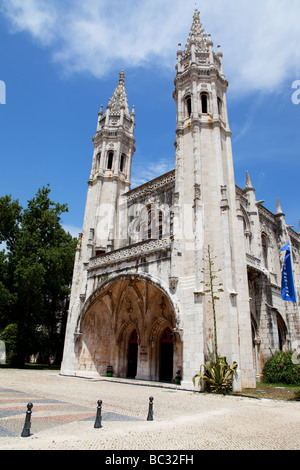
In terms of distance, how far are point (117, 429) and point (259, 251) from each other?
59.0 feet

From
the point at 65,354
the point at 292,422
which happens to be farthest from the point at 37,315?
the point at 292,422

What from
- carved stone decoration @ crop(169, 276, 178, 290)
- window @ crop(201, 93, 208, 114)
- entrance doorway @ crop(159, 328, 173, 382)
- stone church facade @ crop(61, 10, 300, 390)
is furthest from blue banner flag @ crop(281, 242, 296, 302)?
window @ crop(201, 93, 208, 114)

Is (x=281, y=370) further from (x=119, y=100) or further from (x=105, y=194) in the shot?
(x=119, y=100)

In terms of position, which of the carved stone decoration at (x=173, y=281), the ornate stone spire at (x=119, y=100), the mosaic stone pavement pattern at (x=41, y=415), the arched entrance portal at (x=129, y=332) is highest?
the ornate stone spire at (x=119, y=100)

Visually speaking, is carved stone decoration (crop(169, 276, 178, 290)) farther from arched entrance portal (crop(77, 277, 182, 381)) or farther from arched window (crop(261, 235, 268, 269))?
arched window (crop(261, 235, 268, 269))

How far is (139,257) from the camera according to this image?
60.4 feet

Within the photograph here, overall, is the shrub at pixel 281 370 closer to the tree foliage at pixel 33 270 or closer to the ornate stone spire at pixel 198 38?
the tree foliage at pixel 33 270

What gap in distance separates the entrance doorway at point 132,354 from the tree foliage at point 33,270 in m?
8.47

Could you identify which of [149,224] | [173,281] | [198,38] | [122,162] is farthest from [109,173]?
[173,281]

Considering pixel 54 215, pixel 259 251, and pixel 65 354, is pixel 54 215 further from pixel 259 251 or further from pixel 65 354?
pixel 259 251

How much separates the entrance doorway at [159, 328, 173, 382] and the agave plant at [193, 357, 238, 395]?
5.38 metres

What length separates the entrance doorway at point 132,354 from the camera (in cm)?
2077

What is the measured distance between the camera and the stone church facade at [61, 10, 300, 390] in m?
15.3

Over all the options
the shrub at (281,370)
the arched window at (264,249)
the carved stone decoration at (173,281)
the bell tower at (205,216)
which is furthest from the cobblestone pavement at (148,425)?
the arched window at (264,249)
